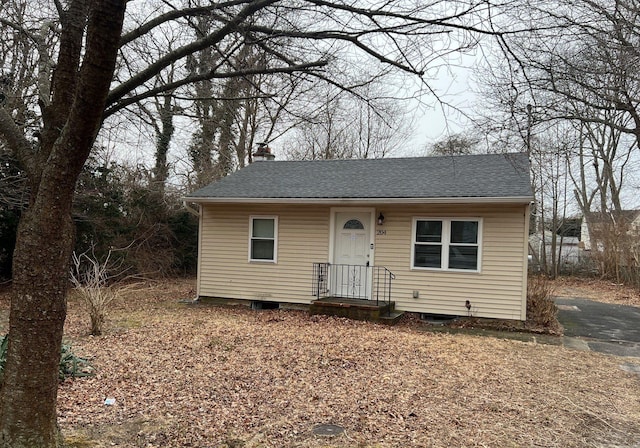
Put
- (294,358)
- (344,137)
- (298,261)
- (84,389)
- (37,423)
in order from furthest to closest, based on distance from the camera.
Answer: (344,137) → (298,261) → (294,358) → (84,389) → (37,423)

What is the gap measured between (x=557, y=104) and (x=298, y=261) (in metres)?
6.31

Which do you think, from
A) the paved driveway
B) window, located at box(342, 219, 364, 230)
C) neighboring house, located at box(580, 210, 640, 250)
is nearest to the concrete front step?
window, located at box(342, 219, 364, 230)

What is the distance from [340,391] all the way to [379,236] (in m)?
5.84

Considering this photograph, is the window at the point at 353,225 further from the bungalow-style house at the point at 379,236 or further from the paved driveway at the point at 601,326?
the paved driveway at the point at 601,326

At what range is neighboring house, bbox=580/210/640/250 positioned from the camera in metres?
18.1

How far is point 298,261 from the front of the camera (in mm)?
11125

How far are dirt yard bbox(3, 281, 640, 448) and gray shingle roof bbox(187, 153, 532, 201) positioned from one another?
317 cm

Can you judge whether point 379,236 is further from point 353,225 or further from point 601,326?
point 601,326

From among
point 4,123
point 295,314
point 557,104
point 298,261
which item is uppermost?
point 557,104

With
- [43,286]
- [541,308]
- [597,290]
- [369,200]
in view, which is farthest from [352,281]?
[597,290]

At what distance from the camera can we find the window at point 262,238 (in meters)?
11.4

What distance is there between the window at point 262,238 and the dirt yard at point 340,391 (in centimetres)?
341

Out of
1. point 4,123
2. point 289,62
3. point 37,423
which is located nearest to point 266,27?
point 289,62

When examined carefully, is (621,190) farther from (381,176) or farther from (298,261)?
Result: (298,261)
